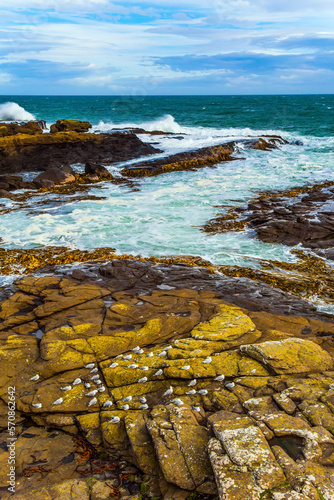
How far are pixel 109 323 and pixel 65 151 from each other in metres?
24.0

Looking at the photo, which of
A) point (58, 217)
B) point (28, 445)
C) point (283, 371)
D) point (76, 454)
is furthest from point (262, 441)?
point (58, 217)

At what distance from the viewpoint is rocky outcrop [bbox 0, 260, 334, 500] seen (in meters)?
4.20

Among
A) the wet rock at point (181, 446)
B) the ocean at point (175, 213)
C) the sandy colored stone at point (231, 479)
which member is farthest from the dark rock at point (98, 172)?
the sandy colored stone at point (231, 479)

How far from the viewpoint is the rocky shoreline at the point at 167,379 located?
426 cm

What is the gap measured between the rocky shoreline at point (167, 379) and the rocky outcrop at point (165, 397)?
0.02m

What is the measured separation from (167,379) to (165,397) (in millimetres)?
341

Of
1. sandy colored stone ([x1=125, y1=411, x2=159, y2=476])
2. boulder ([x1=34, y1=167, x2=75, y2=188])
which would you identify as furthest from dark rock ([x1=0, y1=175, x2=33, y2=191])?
sandy colored stone ([x1=125, y1=411, x2=159, y2=476])

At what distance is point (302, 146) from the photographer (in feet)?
121

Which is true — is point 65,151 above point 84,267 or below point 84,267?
above

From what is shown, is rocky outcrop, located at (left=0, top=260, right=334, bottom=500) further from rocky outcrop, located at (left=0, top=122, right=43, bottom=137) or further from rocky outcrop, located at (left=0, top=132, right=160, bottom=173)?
rocky outcrop, located at (left=0, top=122, right=43, bottom=137)

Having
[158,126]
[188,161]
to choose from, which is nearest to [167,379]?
[188,161]

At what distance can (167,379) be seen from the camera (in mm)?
6000

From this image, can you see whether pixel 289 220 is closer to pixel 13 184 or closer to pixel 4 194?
pixel 4 194

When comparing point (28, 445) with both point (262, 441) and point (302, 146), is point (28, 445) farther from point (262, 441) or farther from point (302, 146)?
point (302, 146)
